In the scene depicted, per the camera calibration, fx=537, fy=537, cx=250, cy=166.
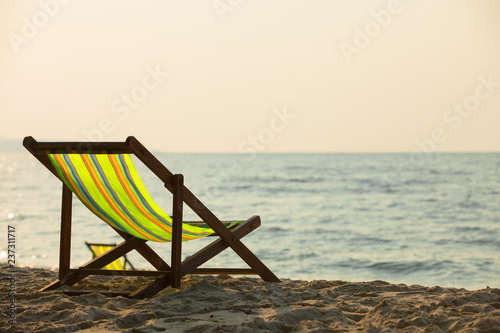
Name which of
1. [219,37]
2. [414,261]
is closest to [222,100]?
[219,37]

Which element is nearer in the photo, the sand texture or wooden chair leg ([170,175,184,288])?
the sand texture

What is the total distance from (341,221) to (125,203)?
1229 centimetres

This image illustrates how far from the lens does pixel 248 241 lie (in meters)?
11.3

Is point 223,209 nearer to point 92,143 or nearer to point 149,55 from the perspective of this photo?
point 149,55

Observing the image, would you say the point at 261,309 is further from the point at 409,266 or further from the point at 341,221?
the point at 341,221

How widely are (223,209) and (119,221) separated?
15.5 metres

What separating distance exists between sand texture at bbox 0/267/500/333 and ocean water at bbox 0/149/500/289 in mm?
4620

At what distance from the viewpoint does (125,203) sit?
3.21 metres

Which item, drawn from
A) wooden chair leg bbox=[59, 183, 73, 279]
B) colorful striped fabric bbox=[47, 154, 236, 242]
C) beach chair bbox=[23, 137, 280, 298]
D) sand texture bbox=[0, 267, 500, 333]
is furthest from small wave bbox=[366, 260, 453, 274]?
wooden chair leg bbox=[59, 183, 73, 279]

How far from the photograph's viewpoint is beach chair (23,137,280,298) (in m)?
3.00

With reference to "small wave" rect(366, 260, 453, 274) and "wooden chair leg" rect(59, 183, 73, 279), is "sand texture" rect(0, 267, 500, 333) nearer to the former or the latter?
"wooden chair leg" rect(59, 183, 73, 279)

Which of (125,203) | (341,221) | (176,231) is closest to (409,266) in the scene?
(341,221)

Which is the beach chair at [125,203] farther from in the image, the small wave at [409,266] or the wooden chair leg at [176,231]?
the small wave at [409,266]

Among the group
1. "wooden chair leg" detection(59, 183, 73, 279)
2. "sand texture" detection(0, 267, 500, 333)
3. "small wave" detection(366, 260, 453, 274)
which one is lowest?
"small wave" detection(366, 260, 453, 274)
